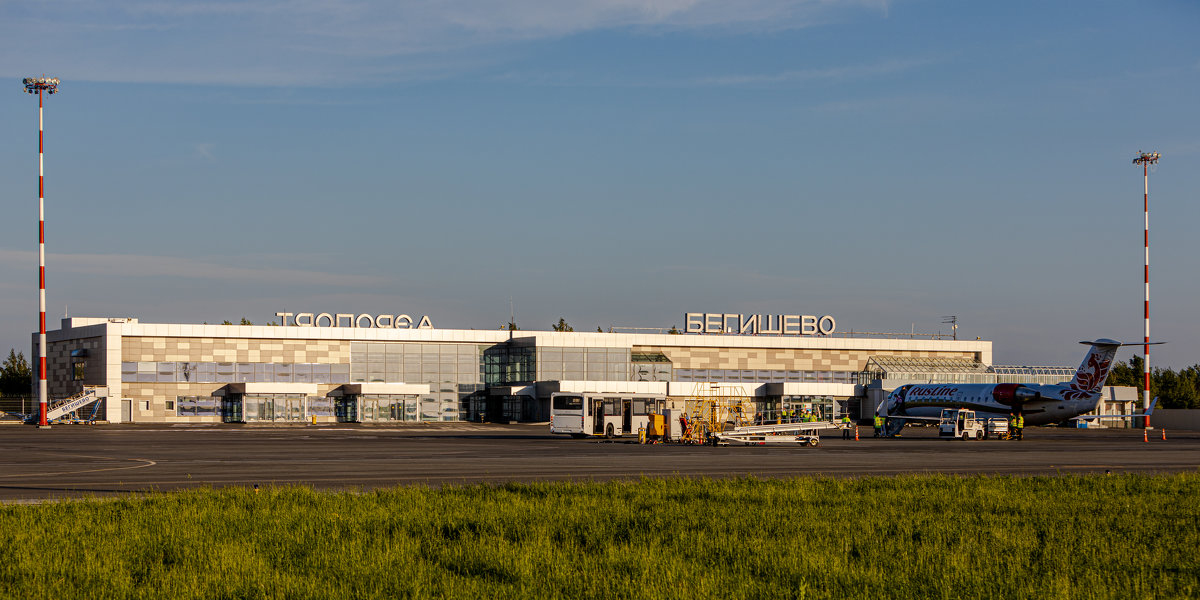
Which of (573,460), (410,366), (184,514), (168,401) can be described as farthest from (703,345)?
(184,514)

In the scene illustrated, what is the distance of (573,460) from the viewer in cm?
4209

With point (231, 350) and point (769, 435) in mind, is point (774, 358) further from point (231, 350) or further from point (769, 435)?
point (769, 435)

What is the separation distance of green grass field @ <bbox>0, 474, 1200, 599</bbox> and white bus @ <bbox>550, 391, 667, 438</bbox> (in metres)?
51.0

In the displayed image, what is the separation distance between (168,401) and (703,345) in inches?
2180

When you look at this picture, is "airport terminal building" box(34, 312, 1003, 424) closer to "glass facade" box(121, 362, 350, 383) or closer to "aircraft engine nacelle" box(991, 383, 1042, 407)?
"glass facade" box(121, 362, 350, 383)

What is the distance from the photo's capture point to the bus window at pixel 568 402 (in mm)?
75875

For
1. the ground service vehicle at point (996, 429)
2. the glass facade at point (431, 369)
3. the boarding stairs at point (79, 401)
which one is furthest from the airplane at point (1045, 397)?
the boarding stairs at point (79, 401)

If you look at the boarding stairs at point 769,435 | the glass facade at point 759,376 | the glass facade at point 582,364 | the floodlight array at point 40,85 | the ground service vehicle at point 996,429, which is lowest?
the ground service vehicle at point 996,429

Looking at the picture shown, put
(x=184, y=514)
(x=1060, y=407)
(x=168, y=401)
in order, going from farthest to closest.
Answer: (x=168, y=401)
(x=1060, y=407)
(x=184, y=514)

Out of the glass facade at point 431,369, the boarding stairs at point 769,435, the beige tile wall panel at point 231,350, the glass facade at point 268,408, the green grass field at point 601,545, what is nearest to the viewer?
the green grass field at point 601,545

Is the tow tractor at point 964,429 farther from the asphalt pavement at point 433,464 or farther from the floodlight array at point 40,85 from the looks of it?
the floodlight array at point 40,85

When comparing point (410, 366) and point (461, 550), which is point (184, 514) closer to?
point (461, 550)

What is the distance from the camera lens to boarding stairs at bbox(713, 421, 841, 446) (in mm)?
60969

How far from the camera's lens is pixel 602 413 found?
7512 cm
